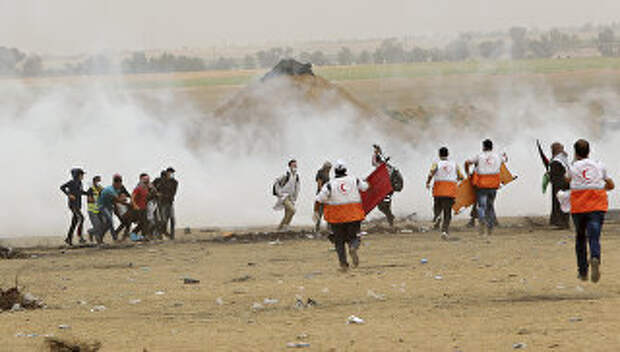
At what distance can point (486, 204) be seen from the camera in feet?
71.9

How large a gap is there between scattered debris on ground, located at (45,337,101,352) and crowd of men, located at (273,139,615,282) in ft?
17.4

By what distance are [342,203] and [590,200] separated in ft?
12.9

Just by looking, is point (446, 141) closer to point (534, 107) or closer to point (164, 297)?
point (534, 107)

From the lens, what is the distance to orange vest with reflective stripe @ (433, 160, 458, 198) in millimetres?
21484

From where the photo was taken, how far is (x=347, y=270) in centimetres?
1678

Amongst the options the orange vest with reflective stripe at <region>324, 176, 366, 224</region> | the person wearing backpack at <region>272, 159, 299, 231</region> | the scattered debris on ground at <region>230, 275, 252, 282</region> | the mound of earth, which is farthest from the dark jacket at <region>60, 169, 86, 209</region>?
the mound of earth

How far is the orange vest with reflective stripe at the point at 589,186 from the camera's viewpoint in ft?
44.0

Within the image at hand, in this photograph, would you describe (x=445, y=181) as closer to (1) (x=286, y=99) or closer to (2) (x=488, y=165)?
(2) (x=488, y=165)

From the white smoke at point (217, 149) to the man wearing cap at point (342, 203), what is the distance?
1268cm

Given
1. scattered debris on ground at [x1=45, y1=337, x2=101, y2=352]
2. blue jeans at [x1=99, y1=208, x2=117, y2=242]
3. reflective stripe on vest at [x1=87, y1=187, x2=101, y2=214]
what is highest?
reflective stripe on vest at [x1=87, y1=187, x2=101, y2=214]

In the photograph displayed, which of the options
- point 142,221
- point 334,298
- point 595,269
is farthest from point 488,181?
point 334,298

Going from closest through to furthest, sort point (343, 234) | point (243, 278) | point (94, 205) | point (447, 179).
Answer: point (343, 234) → point (243, 278) → point (447, 179) → point (94, 205)

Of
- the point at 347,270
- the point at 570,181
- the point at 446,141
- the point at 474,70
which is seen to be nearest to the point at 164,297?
the point at 347,270

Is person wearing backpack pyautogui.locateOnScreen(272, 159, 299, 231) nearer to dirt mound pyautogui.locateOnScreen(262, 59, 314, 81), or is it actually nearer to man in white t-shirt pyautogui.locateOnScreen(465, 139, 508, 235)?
man in white t-shirt pyautogui.locateOnScreen(465, 139, 508, 235)
